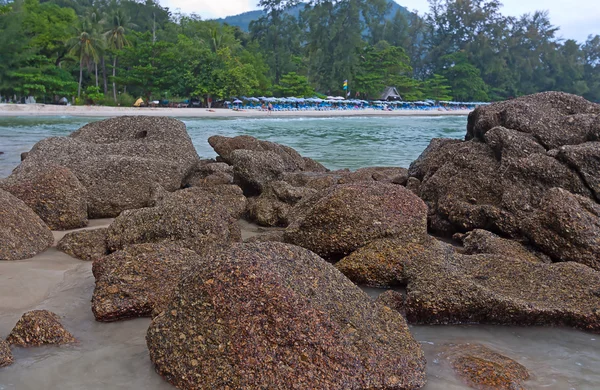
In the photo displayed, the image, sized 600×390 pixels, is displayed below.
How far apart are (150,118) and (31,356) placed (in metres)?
6.46

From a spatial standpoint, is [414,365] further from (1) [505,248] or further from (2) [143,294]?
(1) [505,248]

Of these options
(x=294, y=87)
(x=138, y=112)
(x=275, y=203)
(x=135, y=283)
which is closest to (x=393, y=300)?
(x=135, y=283)

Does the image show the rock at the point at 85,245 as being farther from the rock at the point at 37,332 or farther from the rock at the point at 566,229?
the rock at the point at 566,229

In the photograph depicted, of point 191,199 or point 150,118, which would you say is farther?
point 150,118

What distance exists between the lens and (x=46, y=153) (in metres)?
7.62

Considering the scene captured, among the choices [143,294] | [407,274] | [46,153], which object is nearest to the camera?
[143,294]

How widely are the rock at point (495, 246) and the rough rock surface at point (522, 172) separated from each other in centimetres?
14

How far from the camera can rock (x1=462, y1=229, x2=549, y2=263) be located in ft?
15.4

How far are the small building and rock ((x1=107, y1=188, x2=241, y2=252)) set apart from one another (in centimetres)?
6878

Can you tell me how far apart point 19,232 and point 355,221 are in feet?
9.60

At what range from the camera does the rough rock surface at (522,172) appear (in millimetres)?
4816

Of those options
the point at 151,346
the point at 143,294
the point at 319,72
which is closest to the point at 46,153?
the point at 143,294

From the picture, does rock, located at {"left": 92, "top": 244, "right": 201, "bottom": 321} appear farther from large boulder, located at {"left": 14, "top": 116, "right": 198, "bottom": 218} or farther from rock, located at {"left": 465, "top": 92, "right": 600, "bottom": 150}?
rock, located at {"left": 465, "top": 92, "right": 600, "bottom": 150}

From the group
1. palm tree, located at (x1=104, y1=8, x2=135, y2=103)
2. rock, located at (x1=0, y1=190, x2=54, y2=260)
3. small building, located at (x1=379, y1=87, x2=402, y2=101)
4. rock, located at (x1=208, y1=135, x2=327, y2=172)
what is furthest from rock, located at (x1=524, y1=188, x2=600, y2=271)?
small building, located at (x1=379, y1=87, x2=402, y2=101)
